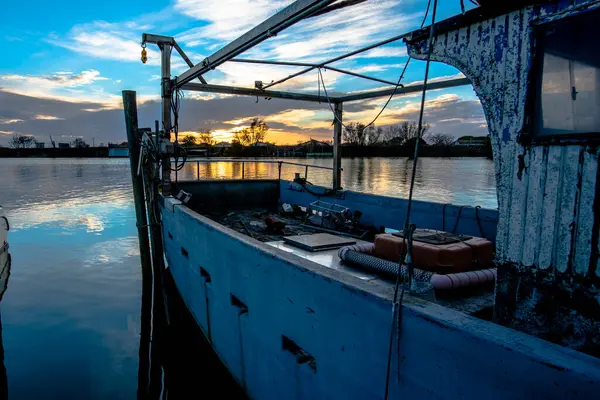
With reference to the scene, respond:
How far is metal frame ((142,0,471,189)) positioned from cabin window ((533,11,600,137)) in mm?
997

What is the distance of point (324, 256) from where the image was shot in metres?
5.20

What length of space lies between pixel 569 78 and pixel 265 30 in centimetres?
385

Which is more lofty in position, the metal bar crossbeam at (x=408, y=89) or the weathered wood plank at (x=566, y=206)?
the metal bar crossbeam at (x=408, y=89)

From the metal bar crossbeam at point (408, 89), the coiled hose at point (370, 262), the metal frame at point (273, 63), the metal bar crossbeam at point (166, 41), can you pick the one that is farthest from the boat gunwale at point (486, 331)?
the metal bar crossbeam at point (166, 41)

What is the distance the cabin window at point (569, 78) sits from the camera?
2221 millimetres

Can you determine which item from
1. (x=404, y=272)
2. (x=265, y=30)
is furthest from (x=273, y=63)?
(x=404, y=272)

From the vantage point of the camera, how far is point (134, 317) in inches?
347

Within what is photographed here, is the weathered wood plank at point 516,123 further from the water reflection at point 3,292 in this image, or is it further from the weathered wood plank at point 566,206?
the water reflection at point 3,292

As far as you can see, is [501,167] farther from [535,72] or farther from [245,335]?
[245,335]

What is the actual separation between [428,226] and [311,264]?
3.74m

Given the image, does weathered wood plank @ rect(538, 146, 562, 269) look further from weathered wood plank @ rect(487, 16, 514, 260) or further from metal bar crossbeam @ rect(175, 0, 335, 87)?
metal bar crossbeam @ rect(175, 0, 335, 87)

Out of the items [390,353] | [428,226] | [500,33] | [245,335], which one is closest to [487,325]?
[390,353]

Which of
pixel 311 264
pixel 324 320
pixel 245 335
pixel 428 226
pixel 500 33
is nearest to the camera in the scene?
pixel 500 33

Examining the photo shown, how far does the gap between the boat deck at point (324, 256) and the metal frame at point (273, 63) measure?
1.85 m
